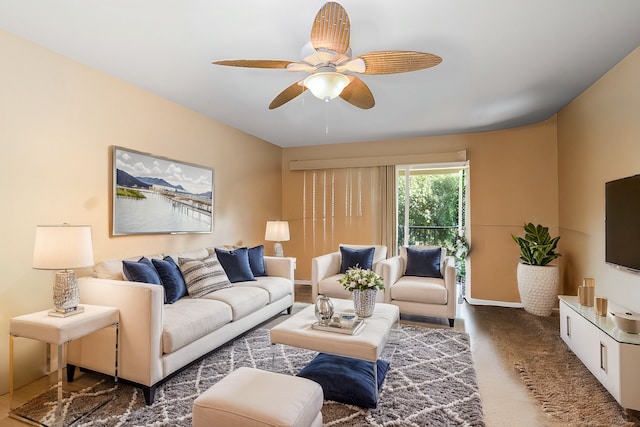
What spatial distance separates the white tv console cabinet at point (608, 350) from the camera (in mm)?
2004

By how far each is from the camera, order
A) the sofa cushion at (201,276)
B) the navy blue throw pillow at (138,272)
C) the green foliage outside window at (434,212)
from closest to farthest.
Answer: the navy blue throw pillow at (138,272)
the sofa cushion at (201,276)
the green foliage outside window at (434,212)

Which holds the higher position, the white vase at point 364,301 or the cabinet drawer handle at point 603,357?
the white vase at point 364,301

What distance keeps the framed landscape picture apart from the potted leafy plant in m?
4.02

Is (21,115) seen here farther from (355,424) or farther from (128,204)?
(355,424)

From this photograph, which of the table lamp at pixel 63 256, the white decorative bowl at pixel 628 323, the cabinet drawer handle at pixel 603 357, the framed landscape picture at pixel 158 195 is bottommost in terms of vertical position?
the cabinet drawer handle at pixel 603 357

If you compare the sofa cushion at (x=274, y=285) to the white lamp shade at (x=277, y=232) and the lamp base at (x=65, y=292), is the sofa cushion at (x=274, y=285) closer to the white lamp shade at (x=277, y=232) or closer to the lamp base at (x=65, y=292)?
the white lamp shade at (x=277, y=232)

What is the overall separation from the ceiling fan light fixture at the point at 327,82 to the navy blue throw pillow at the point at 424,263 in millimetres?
2763

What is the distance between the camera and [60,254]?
2.12 meters

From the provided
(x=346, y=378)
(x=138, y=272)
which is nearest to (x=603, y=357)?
(x=346, y=378)

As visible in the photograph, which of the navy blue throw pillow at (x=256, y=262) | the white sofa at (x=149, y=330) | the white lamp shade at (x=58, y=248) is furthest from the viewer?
the navy blue throw pillow at (x=256, y=262)

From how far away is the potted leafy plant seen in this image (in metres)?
3.97

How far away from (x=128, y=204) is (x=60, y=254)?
111cm

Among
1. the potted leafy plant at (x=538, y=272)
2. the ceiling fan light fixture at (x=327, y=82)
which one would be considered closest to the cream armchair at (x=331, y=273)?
the potted leafy plant at (x=538, y=272)

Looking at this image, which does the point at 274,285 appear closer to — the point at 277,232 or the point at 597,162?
the point at 277,232
